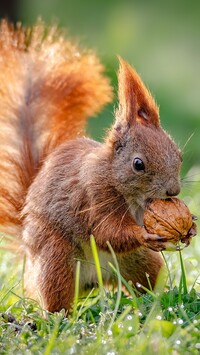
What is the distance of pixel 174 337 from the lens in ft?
8.55

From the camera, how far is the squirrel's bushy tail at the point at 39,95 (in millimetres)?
3838

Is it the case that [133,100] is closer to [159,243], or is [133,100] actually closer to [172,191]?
[172,191]

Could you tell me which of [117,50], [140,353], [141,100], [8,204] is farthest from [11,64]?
[117,50]

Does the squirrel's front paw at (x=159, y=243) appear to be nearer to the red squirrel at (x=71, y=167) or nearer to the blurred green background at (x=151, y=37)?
the red squirrel at (x=71, y=167)

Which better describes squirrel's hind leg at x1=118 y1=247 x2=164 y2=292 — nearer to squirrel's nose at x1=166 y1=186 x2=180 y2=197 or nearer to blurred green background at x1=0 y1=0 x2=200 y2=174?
squirrel's nose at x1=166 y1=186 x2=180 y2=197

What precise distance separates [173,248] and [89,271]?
1.35 feet

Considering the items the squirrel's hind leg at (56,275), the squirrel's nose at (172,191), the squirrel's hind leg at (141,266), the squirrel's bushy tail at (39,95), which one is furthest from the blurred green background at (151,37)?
the squirrel's nose at (172,191)

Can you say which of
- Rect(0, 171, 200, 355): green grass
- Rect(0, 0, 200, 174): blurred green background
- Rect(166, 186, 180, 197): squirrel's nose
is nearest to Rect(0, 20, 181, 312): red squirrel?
Rect(166, 186, 180, 197): squirrel's nose

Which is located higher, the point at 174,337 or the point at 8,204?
the point at 8,204

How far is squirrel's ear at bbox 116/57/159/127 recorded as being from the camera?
3.31 meters

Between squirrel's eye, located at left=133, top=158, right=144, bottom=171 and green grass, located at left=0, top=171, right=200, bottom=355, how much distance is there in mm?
365

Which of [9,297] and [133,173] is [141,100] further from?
[9,297]

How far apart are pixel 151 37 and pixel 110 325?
22.4 ft

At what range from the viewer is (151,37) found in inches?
367
